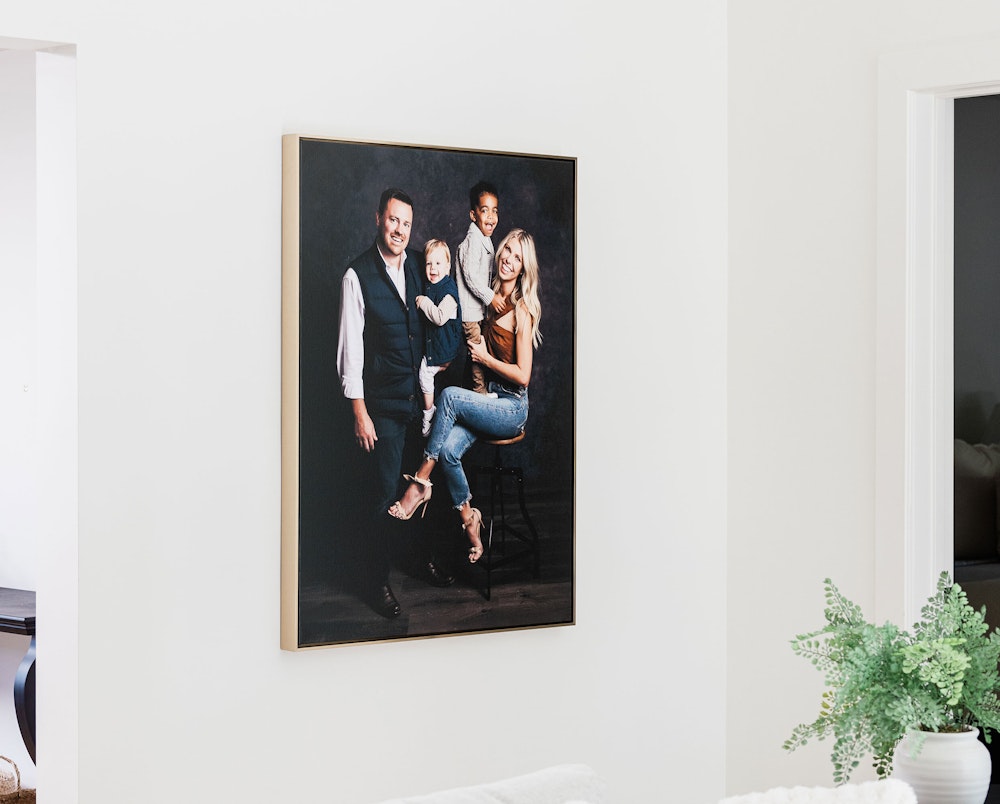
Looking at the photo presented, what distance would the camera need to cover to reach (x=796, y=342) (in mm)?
3273

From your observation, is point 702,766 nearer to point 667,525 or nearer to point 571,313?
point 667,525

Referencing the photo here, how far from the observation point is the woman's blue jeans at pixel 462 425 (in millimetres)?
2945

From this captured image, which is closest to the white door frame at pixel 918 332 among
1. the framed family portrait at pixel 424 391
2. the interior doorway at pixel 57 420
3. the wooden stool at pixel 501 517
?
the framed family portrait at pixel 424 391

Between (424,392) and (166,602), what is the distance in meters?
0.73

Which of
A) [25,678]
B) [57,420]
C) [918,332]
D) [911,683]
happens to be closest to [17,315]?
[25,678]

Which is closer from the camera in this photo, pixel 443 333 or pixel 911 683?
pixel 911 683

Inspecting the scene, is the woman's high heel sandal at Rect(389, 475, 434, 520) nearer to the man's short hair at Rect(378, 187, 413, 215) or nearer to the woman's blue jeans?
the woman's blue jeans

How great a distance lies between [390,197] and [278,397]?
0.51 meters

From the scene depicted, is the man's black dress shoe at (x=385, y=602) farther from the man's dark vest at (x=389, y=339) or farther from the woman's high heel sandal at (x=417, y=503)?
the man's dark vest at (x=389, y=339)

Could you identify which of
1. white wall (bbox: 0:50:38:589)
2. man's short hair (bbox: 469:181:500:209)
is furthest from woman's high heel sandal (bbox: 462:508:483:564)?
white wall (bbox: 0:50:38:589)

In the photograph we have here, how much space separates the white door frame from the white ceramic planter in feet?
3.36

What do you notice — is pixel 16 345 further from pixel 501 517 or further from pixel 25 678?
pixel 501 517

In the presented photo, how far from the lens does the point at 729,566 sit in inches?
135

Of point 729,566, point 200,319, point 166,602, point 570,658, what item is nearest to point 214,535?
point 166,602
